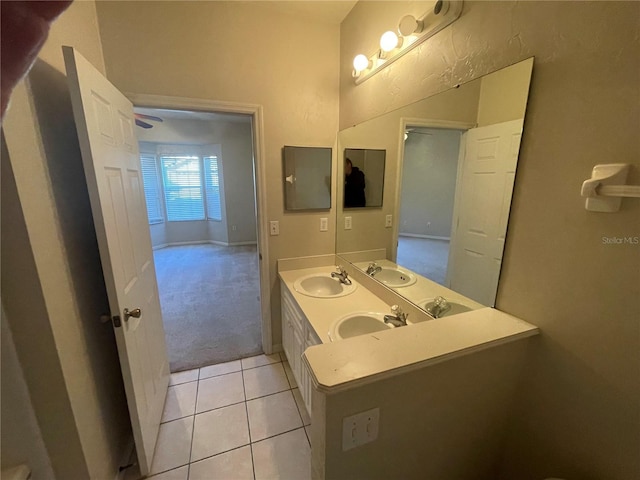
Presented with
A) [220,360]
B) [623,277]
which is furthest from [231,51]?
[220,360]

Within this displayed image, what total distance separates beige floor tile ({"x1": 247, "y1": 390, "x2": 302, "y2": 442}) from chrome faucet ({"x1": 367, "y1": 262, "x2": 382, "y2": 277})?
107 cm

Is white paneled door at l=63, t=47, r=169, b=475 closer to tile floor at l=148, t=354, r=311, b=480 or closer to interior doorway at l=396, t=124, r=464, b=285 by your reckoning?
tile floor at l=148, t=354, r=311, b=480

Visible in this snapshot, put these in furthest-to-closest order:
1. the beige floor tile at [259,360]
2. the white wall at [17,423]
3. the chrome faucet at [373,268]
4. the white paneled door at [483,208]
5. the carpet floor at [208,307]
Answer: the carpet floor at [208,307]
the beige floor tile at [259,360]
the chrome faucet at [373,268]
the white paneled door at [483,208]
the white wall at [17,423]

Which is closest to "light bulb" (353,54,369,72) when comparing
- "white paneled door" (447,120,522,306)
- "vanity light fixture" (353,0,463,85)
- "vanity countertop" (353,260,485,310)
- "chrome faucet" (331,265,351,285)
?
"vanity light fixture" (353,0,463,85)

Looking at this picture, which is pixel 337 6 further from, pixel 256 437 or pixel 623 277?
pixel 256 437

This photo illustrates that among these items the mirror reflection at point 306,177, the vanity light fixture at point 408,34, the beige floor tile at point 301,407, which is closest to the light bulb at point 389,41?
the vanity light fixture at point 408,34

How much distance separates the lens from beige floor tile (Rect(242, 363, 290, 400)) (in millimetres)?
1928

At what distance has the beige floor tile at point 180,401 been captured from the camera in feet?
5.73

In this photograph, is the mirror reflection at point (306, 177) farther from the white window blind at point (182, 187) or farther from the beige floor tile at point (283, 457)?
the white window blind at point (182, 187)

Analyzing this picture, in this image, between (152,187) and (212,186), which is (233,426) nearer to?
(212,186)

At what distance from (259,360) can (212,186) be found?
4.85 metres

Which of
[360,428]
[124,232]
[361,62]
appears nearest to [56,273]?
[124,232]

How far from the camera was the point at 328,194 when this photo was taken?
7.16 ft

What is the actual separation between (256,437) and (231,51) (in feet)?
8.28
